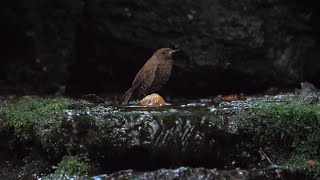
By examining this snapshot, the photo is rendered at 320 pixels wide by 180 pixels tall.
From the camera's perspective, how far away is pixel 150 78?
651cm

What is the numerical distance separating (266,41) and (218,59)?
0.74 m

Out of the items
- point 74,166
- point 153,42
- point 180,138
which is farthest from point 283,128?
point 153,42

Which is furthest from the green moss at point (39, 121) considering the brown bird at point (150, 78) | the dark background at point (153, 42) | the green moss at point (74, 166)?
the dark background at point (153, 42)

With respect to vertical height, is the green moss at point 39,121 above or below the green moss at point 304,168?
above

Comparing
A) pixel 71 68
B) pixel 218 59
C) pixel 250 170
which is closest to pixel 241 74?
pixel 218 59

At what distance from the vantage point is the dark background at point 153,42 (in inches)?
324

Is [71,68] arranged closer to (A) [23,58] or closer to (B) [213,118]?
(A) [23,58]

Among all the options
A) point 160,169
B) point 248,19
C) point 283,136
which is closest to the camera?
point 160,169

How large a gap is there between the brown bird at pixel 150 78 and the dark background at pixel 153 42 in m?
1.60

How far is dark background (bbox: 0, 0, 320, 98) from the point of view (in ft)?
27.0

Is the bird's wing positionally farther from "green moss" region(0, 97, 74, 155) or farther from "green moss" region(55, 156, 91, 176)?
"green moss" region(55, 156, 91, 176)

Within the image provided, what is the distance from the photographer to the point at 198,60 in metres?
8.29

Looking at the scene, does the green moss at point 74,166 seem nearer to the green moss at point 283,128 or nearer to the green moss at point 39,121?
the green moss at point 39,121

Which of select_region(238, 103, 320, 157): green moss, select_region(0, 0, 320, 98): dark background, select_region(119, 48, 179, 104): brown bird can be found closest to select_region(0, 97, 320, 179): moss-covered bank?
select_region(238, 103, 320, 157): green moss
